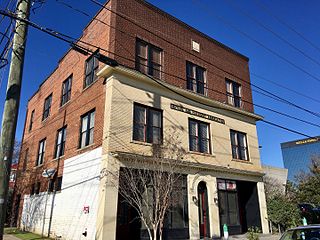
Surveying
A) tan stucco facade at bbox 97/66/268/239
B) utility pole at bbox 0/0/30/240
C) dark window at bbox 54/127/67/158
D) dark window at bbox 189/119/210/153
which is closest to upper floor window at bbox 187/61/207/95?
tan stucco facade at bbox 97/66/268/239

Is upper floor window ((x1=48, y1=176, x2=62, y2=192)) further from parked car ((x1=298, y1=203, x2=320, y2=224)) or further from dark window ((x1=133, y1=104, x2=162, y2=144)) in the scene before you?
parked car ((x1=298, y1=203, x2=320, y2=224))

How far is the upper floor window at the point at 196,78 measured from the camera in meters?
19.8

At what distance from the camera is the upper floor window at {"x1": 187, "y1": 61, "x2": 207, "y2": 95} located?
19.8 m

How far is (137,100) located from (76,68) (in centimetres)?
707

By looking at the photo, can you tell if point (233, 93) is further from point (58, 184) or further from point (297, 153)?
→ point (297, 153)

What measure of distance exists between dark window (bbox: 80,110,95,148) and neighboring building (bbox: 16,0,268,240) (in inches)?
2.4

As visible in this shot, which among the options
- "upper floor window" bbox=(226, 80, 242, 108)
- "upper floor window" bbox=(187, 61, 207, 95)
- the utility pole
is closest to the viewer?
the utility pole

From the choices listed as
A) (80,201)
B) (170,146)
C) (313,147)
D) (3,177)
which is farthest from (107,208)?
(313,147)

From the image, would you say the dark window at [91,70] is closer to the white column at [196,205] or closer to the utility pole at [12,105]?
the white column at [196,205]

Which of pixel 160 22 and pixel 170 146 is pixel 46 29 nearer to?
pixel 170 146

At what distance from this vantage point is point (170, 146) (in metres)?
16.7

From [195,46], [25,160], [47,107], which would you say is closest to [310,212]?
[195,46]

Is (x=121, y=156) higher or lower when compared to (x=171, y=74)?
lower

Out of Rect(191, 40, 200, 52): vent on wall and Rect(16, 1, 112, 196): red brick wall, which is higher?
Rect(191, 40, 200, 52): vent on wall
